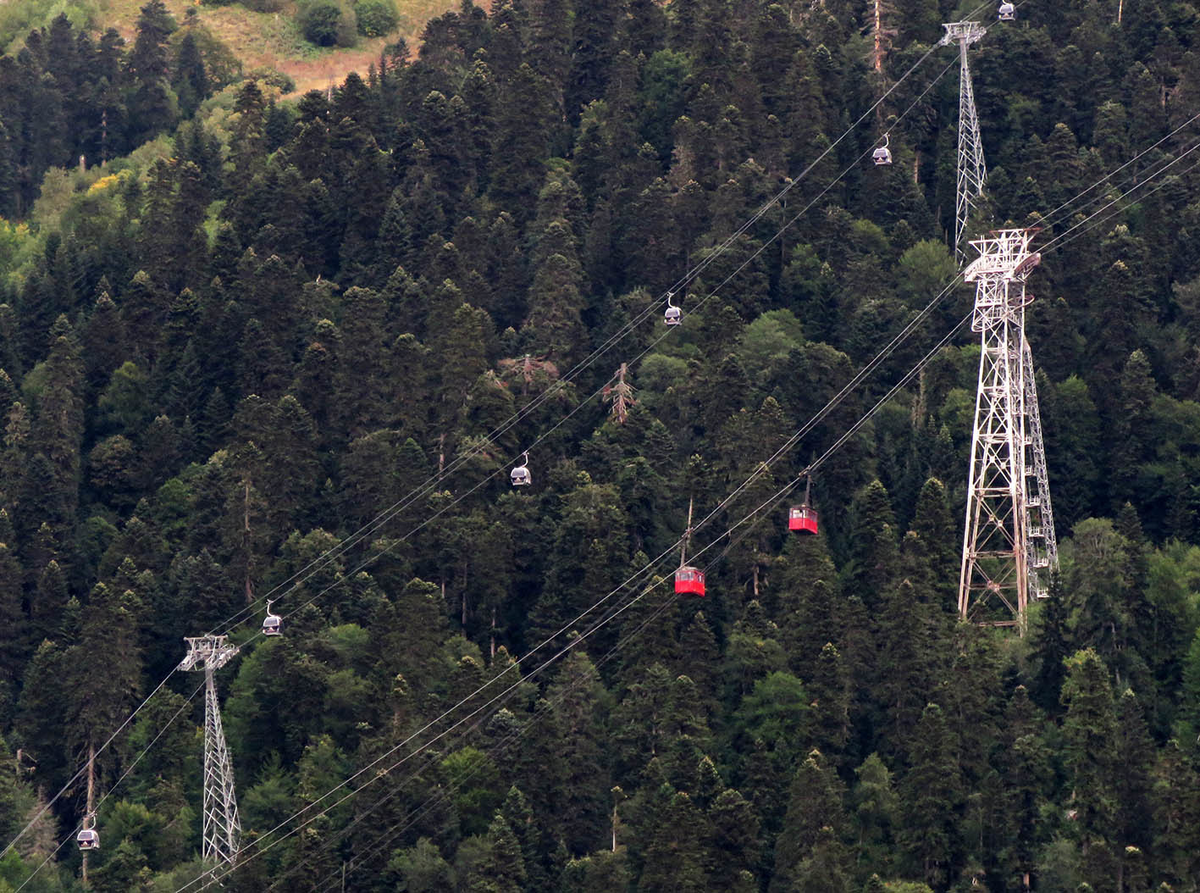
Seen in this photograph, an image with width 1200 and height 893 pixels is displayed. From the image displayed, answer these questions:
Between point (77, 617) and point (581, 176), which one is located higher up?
point (581, 176)

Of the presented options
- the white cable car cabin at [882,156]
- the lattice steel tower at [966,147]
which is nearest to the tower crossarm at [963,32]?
the lattice steel tower at [966,147]

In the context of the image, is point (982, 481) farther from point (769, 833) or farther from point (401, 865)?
point (401, 865)

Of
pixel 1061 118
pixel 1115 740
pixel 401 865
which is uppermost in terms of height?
pixel 1061 118

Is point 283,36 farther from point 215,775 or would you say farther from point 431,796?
point 431,796

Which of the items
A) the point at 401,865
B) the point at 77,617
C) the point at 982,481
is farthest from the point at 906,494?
the point at 77,617

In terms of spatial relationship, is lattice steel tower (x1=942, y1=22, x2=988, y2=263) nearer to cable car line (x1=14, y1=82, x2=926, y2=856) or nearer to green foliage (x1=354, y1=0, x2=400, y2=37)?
cable car line (x1=14, y1=82, x2=926, y2=856)
